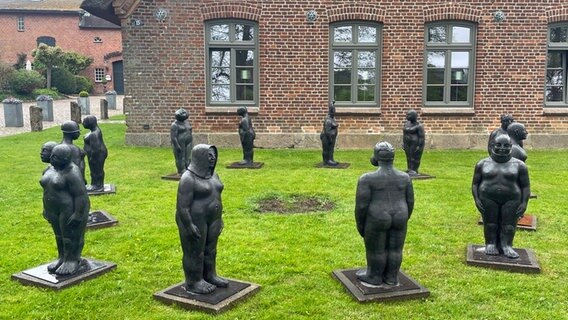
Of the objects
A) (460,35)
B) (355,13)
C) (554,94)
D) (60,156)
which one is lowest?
(60,156)

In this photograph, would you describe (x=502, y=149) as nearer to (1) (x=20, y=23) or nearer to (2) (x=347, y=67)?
(2) (x=347, y=67)

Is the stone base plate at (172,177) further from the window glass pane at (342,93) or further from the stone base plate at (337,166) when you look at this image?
the window glass pane at (342,93)

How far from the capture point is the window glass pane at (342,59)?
50.1 ft

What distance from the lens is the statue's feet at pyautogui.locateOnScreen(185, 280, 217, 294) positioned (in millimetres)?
5059

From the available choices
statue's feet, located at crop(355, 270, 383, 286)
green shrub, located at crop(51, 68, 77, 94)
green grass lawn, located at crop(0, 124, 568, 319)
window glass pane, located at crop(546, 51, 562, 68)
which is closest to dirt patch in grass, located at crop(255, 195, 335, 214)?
green grass lawn, located at crop(0, 124, 568, 319)

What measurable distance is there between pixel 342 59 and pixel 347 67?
9.8 inches

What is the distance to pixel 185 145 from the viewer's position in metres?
10.4

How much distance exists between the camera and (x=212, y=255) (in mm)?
5121

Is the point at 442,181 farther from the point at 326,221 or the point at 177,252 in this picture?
the point at 177,252

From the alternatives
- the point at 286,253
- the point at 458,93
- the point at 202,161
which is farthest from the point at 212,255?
the point at 458,93

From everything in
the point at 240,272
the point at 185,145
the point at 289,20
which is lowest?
the point at 240,272

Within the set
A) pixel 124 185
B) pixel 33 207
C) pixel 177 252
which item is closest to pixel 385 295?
pixel 177 252

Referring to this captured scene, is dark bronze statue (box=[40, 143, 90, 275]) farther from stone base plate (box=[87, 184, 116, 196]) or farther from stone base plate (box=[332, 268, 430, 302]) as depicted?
stone base plate (box=[87, 184, 116, 196])

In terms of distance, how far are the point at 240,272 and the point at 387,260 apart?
1528 mm
